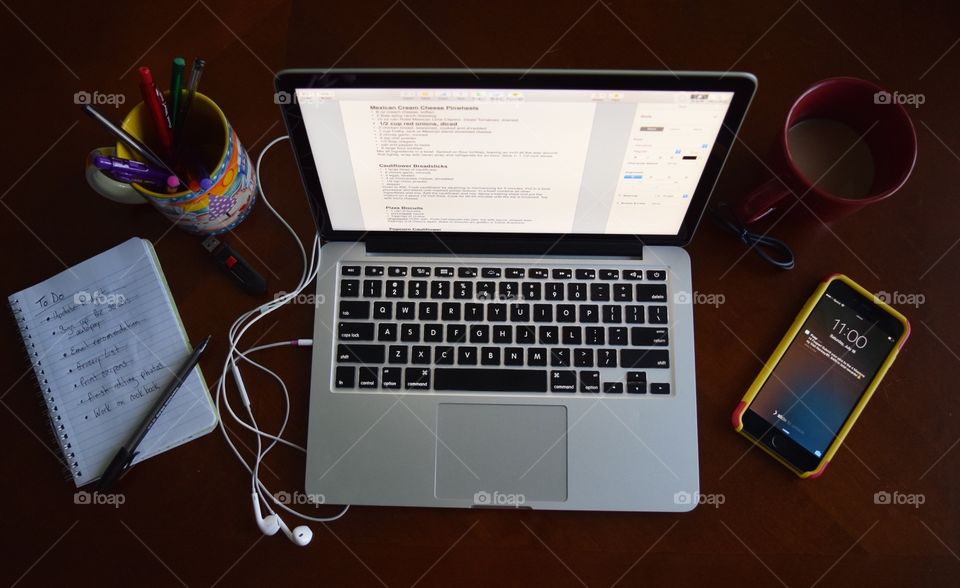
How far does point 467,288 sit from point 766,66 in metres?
0.48

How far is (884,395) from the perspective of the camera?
75 centimetres

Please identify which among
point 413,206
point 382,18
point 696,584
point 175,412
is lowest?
point 696,584

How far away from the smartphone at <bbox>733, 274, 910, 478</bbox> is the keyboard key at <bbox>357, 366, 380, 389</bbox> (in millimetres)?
399

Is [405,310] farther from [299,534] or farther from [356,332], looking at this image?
[299,534]

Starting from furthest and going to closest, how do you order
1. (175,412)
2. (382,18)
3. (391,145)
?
(382,18) → (175,412) → (391,145)

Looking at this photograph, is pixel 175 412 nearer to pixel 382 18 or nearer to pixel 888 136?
pixel 382 18

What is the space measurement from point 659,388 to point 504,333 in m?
0.18

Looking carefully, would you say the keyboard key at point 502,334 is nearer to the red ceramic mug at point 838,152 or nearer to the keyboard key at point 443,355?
the keyboard key at point 443,355

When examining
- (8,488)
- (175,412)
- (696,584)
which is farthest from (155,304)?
(696,584)

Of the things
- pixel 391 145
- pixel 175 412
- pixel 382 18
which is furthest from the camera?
pixel 382 18

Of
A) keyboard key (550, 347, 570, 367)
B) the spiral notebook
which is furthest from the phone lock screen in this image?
the spiral notebook

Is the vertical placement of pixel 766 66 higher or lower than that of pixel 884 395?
higher

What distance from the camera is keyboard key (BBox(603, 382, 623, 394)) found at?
730 millimetres

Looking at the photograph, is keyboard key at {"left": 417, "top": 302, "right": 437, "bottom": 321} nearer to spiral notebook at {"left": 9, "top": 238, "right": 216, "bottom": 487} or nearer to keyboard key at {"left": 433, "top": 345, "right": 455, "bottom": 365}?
keyboard key at {"left": 433, "top": 345, "right": 455, "bottom": 365}
